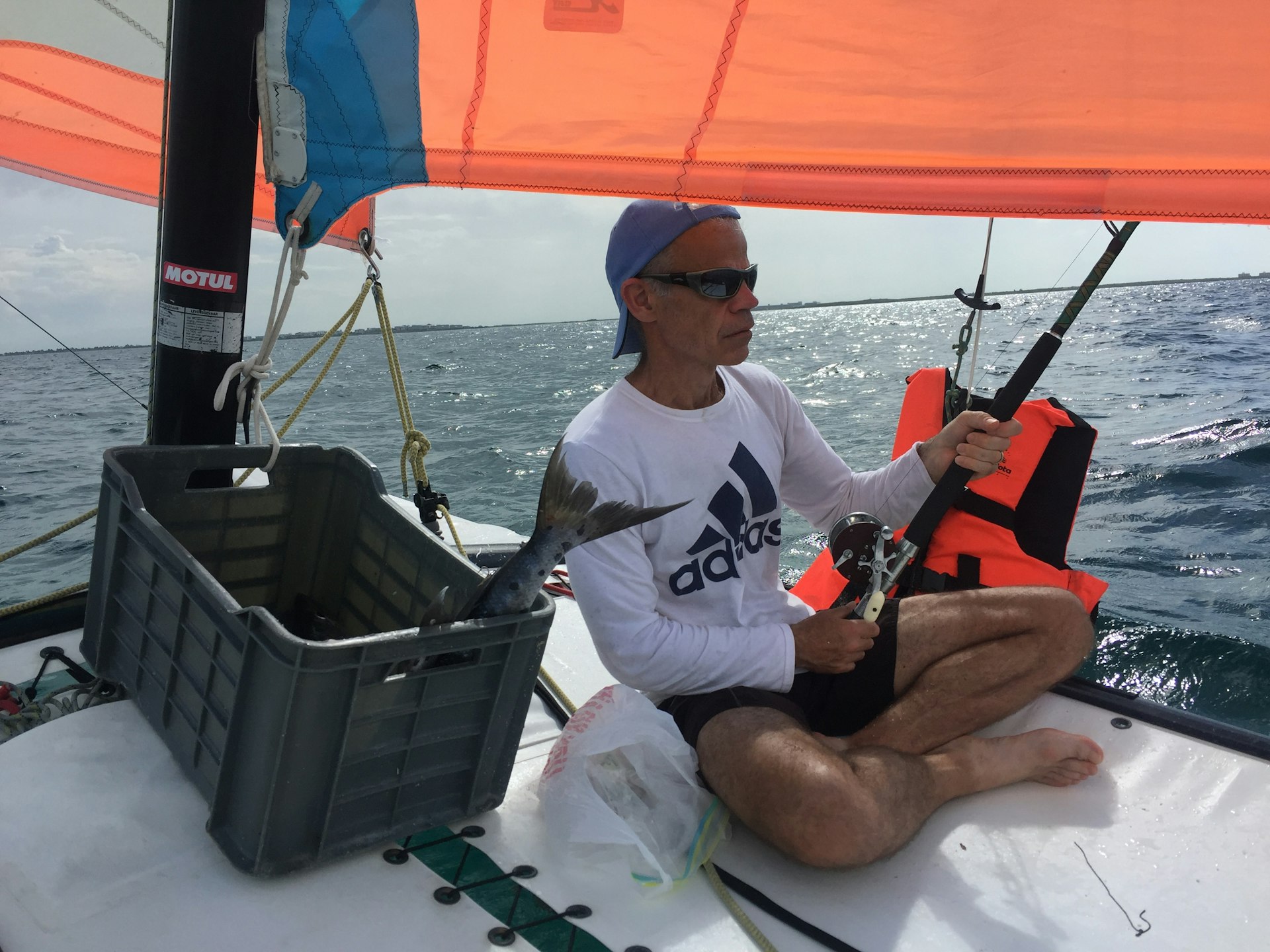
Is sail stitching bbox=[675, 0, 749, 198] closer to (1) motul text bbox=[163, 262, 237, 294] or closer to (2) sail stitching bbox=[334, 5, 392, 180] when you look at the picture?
(2) sail stitching bbox=[334, 5, 392, 180]

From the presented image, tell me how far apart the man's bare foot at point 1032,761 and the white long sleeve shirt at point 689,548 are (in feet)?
1.44

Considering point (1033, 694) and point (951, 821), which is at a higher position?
point (1033, 694)

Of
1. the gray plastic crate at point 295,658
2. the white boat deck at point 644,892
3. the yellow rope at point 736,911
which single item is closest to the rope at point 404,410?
the gray plastic crate at point 295,658

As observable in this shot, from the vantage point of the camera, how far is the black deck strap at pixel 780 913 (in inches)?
59.7

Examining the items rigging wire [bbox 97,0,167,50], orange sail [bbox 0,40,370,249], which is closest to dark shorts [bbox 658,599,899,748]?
orange sail [bbox 0,40,370,249]

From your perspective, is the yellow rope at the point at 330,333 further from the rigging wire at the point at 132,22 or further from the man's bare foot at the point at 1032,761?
the man's bare foot at the point at 1032,761

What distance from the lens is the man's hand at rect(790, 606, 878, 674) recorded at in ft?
6.25

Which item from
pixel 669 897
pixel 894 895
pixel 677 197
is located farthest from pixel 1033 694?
pixel 677 197

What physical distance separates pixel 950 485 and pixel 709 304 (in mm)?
755

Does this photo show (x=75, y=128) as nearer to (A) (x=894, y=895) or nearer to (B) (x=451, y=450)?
(A) (x=894, y=895)

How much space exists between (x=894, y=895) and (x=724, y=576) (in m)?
0.71

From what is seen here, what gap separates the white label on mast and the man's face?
102cm

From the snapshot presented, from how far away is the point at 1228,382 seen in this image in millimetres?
11320

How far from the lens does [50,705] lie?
195 centimetres
